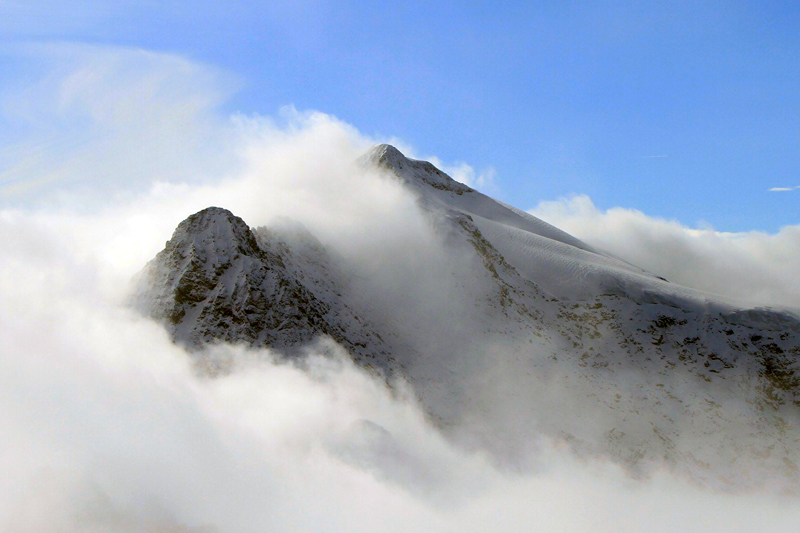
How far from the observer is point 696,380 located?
178ft

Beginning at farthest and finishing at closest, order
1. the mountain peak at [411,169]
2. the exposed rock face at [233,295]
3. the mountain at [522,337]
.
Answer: the mountain peak at [411,169] → the mountain at [522,337] → the exposed rock face at [233,295]

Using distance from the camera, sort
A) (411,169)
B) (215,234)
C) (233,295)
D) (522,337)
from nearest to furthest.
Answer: (233,295)
(215,234)
(522,337)
(411,169)

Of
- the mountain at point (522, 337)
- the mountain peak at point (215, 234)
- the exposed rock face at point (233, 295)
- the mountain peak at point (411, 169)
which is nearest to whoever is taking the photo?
the exposed rock face at point (233, 295)

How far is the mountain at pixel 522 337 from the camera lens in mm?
44281

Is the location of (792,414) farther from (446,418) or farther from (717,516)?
(446,418)

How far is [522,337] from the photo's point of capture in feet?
180

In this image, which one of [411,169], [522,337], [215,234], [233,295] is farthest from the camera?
[411,169]

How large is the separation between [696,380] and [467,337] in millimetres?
19241

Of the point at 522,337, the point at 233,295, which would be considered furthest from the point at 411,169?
the point at 233,295

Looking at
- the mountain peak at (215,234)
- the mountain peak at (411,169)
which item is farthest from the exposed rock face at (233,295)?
the mountain peak at (411,169)

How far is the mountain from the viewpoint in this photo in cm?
4428

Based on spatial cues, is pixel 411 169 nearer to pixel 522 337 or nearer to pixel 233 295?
pixel 522 337

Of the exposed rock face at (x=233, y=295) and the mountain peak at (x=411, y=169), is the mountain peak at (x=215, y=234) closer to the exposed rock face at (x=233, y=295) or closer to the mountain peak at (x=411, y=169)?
the exposed rock face at (x=233, y=295)

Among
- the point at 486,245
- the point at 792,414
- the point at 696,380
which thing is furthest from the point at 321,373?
the point at 792,414
